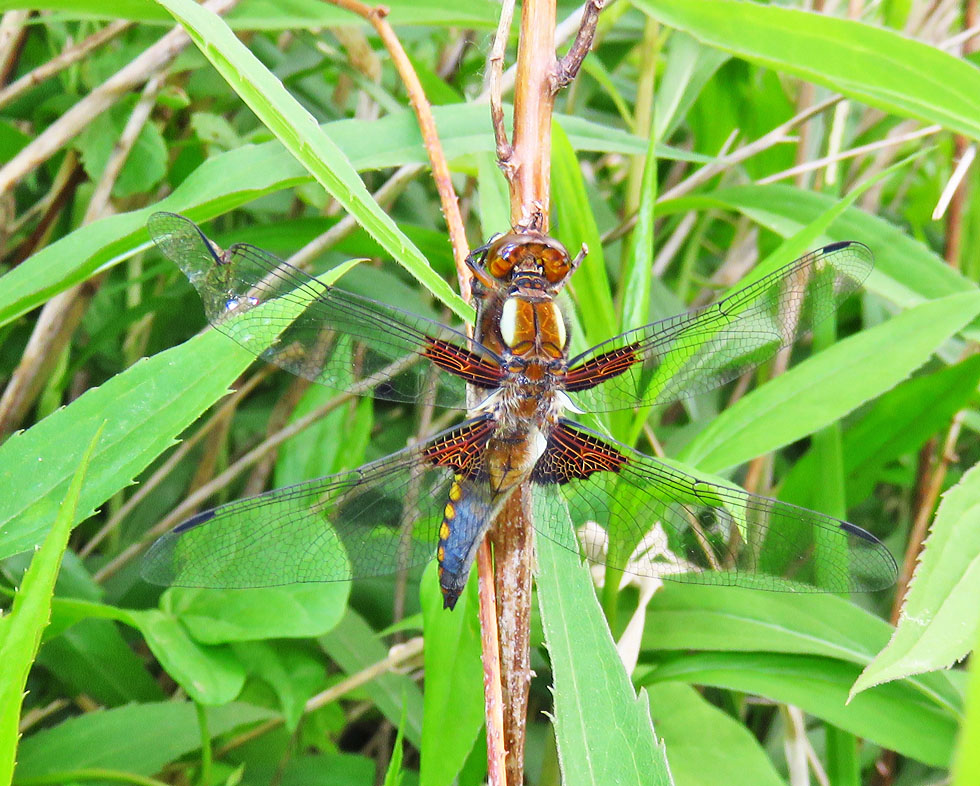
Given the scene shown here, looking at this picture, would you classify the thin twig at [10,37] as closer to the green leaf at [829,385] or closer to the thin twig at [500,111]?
the thin twig at [500,111]

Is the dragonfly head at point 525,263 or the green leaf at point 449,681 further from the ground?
the dragonfly head at point 525,263

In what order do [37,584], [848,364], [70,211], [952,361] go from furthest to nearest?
1. [70,211]
2. [952,361]
3. [848,364]
4. [37,584]

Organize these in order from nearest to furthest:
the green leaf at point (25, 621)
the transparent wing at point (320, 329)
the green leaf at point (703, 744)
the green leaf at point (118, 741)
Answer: the green leaf at point (25, 621) < the transparent wing at point (320, 329) < the green leaf at point (703, 744) < the green leaf at point (118, 741)

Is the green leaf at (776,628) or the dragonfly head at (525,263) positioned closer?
the dragonfly head at (525,263)

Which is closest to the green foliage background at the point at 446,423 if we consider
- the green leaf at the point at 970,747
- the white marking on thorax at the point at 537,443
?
the green leaf at the point at 970,747

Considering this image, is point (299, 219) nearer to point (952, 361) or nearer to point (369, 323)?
point (369, 323)

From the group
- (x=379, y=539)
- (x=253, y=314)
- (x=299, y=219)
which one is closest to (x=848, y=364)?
(x=379, y=539)

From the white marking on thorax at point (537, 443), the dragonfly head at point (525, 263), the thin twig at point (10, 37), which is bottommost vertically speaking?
the white marking on thorax at point (537, 443)
